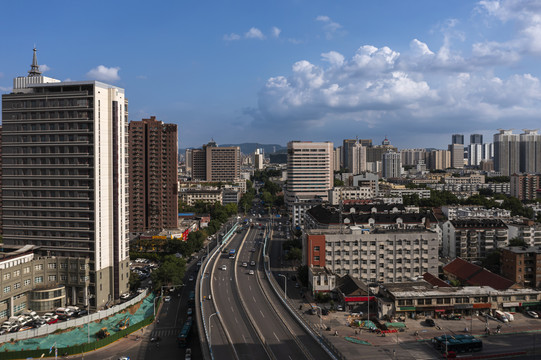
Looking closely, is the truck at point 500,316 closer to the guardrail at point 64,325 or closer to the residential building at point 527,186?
the guardrail at point 64,325

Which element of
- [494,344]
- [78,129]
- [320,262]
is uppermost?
[78,129]

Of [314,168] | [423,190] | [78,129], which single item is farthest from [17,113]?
[423,190]

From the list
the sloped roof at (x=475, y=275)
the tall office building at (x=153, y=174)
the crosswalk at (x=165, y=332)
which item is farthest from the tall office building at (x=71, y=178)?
the sloped roof at (x=475, y=275)

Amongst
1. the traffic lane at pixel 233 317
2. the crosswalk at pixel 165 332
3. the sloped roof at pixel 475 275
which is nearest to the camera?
the traffic lane at pixel 233 317

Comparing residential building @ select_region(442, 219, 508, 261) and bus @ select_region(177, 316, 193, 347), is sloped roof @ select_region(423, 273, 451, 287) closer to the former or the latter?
residential building @ select_region(442, 219, 508, 261)

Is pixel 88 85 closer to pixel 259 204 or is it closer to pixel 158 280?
pixel 158 280

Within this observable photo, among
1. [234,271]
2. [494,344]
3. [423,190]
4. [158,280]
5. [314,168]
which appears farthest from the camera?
[423,190]
